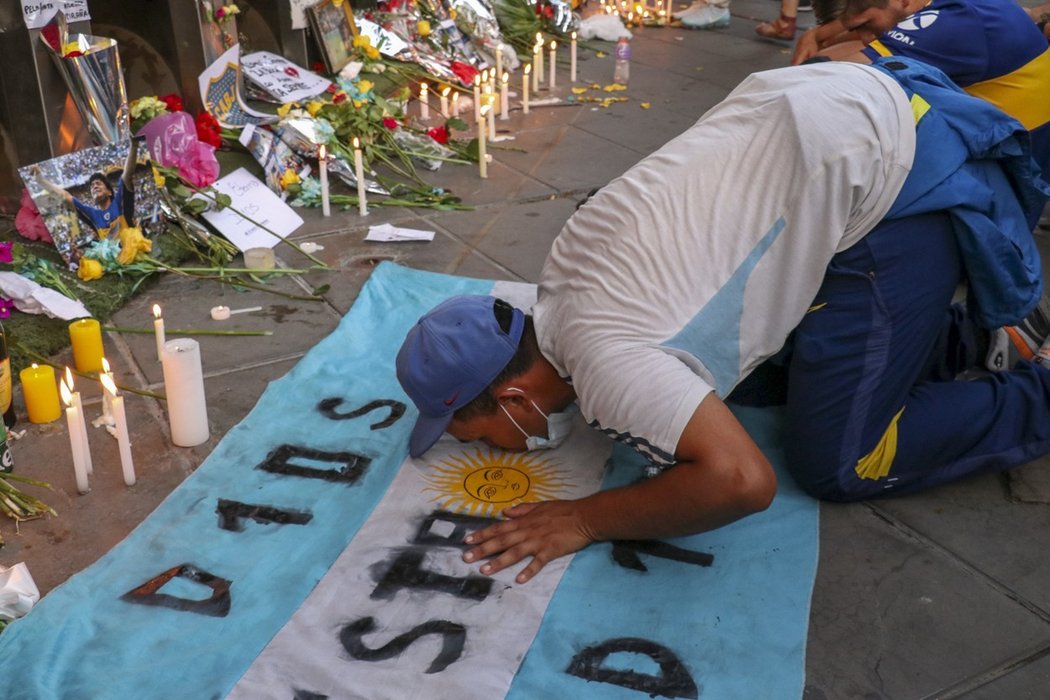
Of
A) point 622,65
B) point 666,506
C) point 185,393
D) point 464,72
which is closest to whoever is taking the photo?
point 666,506

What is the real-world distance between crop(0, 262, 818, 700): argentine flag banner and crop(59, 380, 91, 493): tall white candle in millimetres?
231

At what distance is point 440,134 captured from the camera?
5277 millimetres

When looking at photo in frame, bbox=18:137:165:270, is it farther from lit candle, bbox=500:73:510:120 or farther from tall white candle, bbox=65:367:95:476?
lit candle, bbox=500:73:510:120

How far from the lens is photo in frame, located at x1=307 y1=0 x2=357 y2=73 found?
229 inches

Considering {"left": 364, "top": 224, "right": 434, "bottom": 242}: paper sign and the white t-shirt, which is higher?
the white t-shirt

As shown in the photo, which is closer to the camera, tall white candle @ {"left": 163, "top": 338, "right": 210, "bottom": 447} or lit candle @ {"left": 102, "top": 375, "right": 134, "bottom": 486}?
lit candle @ {"left": 102, "top": 375, "right": 134, "bottom": 486}

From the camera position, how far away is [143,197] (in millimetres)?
4062

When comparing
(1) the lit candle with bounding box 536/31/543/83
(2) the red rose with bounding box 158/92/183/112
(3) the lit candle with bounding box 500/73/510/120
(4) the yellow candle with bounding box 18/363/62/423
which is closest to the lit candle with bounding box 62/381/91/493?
(4) the yellow candle with bounding box 18/363/62/423

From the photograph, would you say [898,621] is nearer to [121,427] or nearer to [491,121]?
[121,427]

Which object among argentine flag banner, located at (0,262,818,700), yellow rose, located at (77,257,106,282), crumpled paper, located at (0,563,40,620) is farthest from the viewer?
yellow rose, located at (77,257,106,282)

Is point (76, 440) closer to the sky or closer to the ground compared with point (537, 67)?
closer to the sky

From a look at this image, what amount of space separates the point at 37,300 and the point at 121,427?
1.04 metres

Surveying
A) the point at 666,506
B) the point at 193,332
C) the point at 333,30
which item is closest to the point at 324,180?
the point at 193,332

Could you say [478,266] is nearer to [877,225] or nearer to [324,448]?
[324,448]
